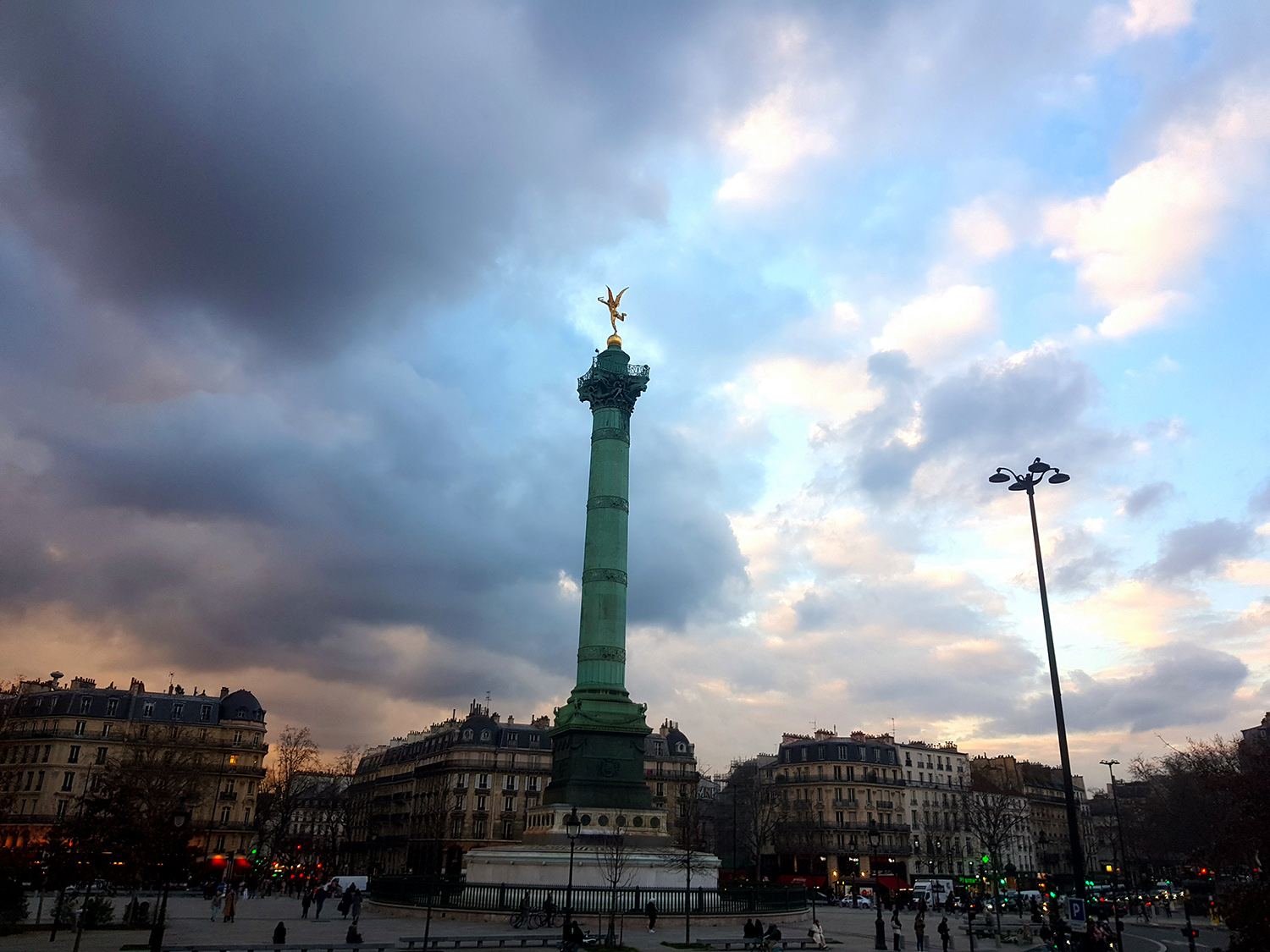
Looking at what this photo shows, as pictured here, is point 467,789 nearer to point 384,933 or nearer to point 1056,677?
point 384,933

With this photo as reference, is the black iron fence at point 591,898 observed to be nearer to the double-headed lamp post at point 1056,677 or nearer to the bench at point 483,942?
the bench at point 483,942

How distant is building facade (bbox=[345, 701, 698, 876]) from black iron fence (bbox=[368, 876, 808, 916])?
32.6 metres

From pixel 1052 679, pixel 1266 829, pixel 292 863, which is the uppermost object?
pixel 1052 679

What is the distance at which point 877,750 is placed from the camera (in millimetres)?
91125

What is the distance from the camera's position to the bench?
26531mm

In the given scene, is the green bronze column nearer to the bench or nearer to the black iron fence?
the black iron fence

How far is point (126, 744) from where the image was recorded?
74375mm

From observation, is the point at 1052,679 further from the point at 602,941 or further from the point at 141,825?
the point at 141,825

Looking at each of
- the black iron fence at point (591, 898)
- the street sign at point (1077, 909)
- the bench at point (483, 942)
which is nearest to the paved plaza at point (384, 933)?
the black iron fence at point (591, 898)

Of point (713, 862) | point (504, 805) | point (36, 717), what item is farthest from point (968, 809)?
point (36, 717)

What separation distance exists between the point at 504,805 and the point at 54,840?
174 ft

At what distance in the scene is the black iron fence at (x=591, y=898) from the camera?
35.8 m

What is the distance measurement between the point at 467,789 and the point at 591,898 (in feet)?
157

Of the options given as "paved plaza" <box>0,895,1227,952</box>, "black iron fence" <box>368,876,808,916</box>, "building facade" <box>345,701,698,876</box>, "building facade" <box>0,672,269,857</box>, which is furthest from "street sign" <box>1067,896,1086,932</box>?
"building facade" <box>0,672,269,857</box>
